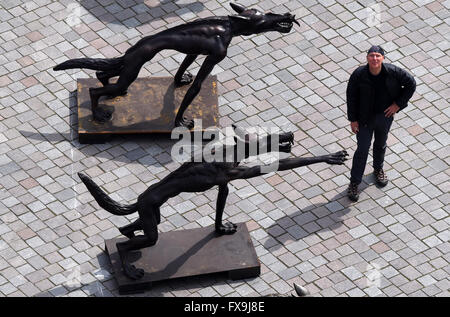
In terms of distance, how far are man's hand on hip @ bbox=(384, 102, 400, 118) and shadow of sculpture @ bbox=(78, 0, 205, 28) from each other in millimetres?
4693

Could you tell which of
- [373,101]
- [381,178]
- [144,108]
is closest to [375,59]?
[373,101]

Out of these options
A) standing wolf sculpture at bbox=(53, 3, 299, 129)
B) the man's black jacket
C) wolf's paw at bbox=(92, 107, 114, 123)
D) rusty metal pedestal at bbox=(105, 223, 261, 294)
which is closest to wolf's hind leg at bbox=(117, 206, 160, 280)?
rusty metal pedestal at bbox=(105, 223, 261, 294)

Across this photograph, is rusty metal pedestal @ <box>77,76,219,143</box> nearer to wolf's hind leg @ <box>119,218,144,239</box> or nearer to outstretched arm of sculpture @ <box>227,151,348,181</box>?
wolf's hind leg @ <box>119,218,144,239</box>

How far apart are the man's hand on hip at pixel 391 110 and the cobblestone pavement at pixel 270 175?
1.19 m

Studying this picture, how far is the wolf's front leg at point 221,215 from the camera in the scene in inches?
734

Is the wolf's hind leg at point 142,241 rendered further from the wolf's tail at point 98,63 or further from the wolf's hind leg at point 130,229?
the wolf's tail at point 98,63

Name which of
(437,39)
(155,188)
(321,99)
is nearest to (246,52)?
(321,99)

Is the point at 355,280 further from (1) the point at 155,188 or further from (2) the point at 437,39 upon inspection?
(2) the point at 437,39

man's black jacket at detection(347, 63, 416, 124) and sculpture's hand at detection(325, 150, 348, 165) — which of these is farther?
man's black jacket at detection(347, 63, 416, 124)

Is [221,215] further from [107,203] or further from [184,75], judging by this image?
[184,75]

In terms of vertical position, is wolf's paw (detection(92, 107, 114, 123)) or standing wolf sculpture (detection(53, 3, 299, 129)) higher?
standing wolf sculpture (detection(53, 3, 299, 129))

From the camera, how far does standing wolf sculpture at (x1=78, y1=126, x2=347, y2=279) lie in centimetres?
1814

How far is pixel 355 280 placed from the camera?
18734mm

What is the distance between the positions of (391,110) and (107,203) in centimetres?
416
